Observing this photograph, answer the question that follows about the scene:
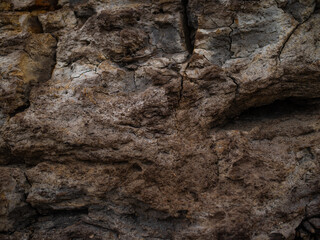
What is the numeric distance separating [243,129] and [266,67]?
39cm

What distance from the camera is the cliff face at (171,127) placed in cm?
138

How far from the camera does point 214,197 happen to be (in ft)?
4.52

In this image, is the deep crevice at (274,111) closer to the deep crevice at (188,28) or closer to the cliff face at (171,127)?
the cliff face at (171,127)

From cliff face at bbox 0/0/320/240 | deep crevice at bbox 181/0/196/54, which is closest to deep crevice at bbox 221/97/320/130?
cliff face at bbox 0/0/320/240

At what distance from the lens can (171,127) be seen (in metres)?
1.39

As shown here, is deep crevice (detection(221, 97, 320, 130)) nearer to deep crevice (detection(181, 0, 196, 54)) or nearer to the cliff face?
the cliff face

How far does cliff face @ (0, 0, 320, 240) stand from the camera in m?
1.38

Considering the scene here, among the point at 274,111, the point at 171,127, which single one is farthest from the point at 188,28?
the point at 274,111

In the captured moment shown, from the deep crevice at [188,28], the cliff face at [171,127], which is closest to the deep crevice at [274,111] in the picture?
the cliff face at [171,127]

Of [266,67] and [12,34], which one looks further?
[12,34]

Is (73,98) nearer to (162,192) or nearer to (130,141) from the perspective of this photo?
(130,141)

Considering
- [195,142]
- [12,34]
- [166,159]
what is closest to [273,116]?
[195,142]

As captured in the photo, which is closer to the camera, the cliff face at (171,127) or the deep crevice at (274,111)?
the cliff face at (171,127)

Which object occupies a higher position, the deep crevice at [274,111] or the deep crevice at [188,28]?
the deep crevice at [188,28]
